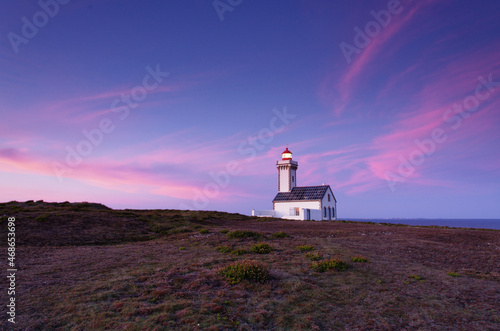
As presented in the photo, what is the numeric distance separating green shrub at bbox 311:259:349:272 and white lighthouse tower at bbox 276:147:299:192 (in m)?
48.9

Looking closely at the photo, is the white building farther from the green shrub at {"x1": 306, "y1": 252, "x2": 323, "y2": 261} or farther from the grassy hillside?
the green shrub at {"x1": 306, "y1": 252, "x2": 323, "y2": 261}

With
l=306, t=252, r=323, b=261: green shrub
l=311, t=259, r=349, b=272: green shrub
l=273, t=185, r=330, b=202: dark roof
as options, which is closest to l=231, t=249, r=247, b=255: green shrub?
l=306, t=252, r=323, b=261: green shrub

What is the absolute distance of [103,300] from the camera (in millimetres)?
8445

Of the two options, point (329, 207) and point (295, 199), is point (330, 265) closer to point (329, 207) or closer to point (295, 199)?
point (295, 199)

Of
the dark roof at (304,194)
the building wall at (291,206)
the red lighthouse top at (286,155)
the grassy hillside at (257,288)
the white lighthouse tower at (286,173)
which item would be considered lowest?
the grassy hillside at (257,288)

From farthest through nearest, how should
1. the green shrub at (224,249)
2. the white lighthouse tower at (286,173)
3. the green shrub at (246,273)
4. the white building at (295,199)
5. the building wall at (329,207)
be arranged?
1. the white lighthouse tower at (286,173)
2. the building wall at (329,207)
3. the white building at (295,199)
4. the green shrub at (224,249)
5. the green shrub at (246,273)

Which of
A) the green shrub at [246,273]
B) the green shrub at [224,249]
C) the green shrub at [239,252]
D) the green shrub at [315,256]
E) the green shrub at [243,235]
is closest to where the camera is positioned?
the green shrub at [246,273]

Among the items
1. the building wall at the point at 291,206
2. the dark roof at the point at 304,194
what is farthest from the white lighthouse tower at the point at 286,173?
the building wall at the point at 291,206

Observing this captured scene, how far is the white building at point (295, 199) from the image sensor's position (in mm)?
53750

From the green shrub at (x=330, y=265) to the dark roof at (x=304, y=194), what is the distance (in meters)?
43.3

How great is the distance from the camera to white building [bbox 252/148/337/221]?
5375 centimetres

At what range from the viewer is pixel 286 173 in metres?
61.1

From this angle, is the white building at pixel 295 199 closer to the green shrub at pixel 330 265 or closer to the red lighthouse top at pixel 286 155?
the red lighthouse top at pixel 286 155

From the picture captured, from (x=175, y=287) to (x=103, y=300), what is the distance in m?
1.96
